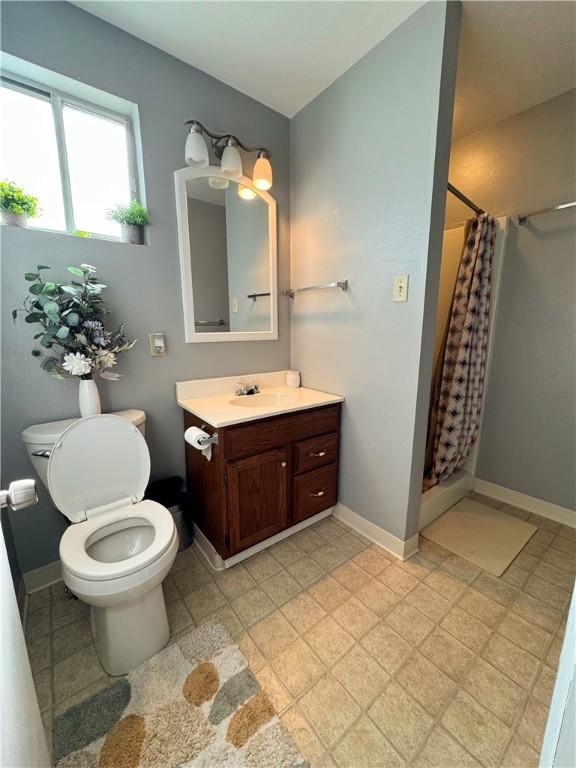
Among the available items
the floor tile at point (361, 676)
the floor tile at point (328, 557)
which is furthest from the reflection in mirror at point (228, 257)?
the floor tile at point (361, 676)

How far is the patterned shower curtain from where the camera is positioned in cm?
182

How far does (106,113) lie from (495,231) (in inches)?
91.8

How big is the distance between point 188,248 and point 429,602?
2.17 m

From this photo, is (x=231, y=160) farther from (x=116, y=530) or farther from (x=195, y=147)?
(x=116, y=530)

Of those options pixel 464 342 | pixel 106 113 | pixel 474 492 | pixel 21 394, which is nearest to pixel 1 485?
pixel 21 394

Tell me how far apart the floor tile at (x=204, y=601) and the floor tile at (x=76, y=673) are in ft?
1.18

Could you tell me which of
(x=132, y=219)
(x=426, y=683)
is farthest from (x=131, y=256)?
(x=426, y=683)

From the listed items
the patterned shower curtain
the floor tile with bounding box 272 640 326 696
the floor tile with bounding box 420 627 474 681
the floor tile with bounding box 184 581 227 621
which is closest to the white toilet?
the floor tile with bounding box 184 581 227 621

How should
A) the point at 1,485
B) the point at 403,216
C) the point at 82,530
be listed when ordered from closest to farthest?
the point at 82,530 < the point at 1,485 < the point at 403,216

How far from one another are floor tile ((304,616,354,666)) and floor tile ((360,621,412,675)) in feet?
0.24

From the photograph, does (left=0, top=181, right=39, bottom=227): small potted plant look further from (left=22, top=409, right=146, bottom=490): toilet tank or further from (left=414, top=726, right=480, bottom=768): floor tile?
(left=414, top=726, right=480, bottom=768): floor tile

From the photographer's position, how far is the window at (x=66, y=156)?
1302mm

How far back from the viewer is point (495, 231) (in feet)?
6.18

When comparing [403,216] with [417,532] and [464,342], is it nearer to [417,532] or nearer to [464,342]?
[464,342]
